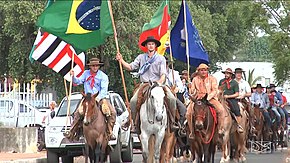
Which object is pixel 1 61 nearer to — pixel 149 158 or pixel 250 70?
pixel 149 158

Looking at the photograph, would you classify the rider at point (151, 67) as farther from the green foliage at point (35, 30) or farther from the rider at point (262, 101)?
the green foliage at point (35, 30)

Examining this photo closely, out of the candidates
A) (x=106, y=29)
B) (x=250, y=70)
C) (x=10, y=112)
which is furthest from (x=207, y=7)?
(x=106, y=29)

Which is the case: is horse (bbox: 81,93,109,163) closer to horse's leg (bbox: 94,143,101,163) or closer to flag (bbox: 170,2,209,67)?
horse's leg (bbox: 94,143,101,163)

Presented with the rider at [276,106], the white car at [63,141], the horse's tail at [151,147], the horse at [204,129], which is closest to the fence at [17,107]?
the white car at [63,141]

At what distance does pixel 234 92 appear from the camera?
2105cm

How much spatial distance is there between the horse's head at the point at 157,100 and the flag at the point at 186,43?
595 centimetres

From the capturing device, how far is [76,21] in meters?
19.6

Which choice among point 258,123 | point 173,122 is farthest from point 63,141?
point 258,123

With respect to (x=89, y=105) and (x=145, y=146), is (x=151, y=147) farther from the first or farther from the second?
(x=89, y=105)

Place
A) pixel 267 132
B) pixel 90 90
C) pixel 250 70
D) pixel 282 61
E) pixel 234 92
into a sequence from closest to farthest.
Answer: pixel 90 90
pixel 234 92
pixel 267 132
pixel 282 61
pixel 250 70

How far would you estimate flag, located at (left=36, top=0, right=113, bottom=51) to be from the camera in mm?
19234

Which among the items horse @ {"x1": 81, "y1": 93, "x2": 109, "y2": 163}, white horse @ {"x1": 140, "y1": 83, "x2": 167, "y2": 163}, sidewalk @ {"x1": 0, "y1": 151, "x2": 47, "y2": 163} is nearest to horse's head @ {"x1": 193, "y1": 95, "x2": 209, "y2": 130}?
white horse @ {"x1": 140, "y1": 83, "x2": 167, "y2": 163}

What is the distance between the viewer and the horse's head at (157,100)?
1508 cm

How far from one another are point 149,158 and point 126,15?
24659 mm
